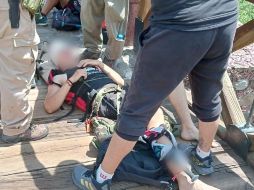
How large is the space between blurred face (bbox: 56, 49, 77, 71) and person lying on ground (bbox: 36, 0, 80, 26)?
1.46m

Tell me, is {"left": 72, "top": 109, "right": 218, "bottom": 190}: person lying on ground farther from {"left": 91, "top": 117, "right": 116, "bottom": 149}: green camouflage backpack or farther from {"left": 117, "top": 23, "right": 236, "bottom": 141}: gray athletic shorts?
{"left": 117, "top": 23, "right": 236, "bottom": 141}: gray athletic shorts

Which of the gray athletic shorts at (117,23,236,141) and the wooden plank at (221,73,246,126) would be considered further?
the wooden plank at (221,73,246,126)

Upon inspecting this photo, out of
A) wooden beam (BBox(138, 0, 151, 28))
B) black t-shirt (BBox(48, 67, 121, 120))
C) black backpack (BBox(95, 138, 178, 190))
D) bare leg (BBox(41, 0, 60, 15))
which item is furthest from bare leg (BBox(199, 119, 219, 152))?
bare leg (BBox(41, 0, 60, 15))

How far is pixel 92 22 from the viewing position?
12.1 ft

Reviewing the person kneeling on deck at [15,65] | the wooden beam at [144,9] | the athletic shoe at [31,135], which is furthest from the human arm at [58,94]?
the wooden beam at [144,9]

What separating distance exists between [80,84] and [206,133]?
106 centimetres

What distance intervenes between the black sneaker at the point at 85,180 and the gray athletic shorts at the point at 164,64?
1.11ft

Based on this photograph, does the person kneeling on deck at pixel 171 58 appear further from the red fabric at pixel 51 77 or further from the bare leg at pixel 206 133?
the red fabric at pixel 51 77

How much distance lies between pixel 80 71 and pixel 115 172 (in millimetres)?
978

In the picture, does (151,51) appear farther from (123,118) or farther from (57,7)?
(57,7)

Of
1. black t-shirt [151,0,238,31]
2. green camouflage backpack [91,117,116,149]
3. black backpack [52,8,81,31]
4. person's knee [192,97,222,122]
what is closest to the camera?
black t-shirt [151,0,238,31]

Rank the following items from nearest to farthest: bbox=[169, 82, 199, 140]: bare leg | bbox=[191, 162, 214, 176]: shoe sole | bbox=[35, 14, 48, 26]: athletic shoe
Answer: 1. bbox=[191, 162, 214, 176]: shoe sole
2. bbox=[169, 82, 199, 140]: bare leg
3. bbox=[35, 14, 48, 26]: athletic shoe

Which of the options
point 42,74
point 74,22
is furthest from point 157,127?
point 74,22

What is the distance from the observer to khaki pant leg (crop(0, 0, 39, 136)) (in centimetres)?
229
